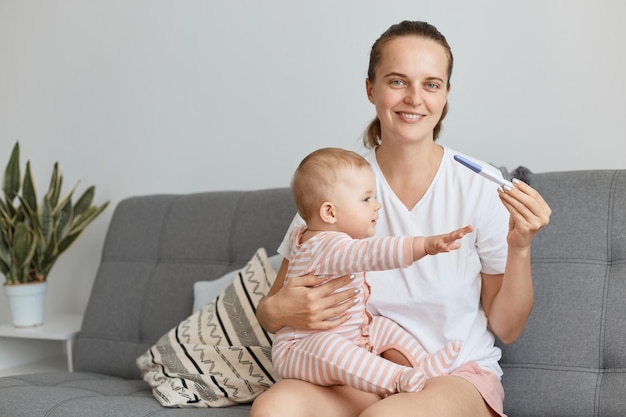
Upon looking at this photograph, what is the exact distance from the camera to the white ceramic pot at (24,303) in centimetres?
297

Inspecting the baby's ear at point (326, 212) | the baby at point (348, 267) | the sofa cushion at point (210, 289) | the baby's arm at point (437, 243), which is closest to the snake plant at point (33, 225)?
the sofa cushion at point (210, 289)

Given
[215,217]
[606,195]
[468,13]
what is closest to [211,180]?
[215,217]

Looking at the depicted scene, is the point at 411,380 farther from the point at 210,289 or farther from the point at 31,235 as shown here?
the point at 31,235

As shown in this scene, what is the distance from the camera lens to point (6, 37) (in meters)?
3.56

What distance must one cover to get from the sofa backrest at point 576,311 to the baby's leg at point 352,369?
1.68 ft

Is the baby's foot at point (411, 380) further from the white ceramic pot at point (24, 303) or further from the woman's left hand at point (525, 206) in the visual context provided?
the white ceramic pot at point (24, 303)

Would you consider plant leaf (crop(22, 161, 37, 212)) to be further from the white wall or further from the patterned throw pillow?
the patterned throw pillow

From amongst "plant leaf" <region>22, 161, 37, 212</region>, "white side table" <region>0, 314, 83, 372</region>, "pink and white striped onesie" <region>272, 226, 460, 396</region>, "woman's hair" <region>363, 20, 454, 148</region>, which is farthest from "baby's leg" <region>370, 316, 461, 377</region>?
"plant leaf" <region>22, 161, 37, 212</region>

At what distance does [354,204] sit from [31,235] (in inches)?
67.9

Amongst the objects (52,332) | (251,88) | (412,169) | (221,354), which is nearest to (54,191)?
(52,332)

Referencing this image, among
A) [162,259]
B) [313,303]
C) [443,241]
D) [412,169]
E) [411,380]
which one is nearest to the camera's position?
[443,241]

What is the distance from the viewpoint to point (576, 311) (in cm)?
192

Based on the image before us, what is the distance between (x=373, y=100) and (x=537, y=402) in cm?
83

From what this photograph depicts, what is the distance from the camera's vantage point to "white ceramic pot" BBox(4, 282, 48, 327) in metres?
2.97
